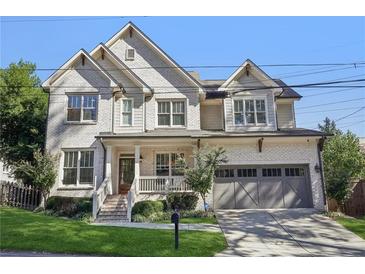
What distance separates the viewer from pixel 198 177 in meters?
15.2

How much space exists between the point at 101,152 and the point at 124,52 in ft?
23.8

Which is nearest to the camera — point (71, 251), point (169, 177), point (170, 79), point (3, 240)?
point (71, 251)

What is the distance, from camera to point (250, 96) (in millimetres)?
19406

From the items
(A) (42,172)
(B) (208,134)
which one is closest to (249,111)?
(B) (208,134)

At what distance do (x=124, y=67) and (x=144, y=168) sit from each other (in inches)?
251

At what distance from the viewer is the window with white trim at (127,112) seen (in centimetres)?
1898

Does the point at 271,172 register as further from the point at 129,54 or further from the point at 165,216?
the point at 129,54

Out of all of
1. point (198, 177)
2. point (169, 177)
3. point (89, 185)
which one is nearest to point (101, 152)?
point (89, 185)

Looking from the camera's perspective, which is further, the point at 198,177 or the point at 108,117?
the point at 108,117

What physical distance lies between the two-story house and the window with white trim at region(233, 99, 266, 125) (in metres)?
0.06

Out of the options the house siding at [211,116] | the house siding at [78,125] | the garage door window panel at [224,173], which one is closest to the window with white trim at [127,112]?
the house siding at [78,125]

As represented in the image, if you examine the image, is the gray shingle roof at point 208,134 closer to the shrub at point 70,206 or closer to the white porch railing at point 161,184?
the white porch railing at point 161,184

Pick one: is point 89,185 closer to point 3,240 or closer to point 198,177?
point 198,177

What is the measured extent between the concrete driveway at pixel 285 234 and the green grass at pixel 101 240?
3.04 ft
